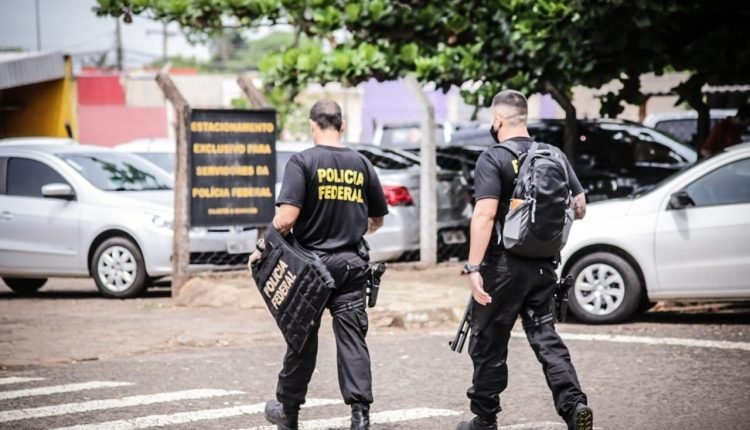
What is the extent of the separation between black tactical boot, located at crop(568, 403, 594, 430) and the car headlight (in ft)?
26.4

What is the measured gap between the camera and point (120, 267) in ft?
43.8

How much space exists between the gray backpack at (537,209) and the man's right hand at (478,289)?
0.72 ft

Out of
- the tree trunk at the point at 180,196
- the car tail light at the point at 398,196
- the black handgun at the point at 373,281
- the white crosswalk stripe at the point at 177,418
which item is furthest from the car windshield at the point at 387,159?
the black handgun at the point at 373,281

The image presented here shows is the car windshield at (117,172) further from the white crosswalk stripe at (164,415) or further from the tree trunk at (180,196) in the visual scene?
the white crosswalk stripe at (164,415)

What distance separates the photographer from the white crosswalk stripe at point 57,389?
796cm

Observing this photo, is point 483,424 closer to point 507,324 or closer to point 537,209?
point 507,324

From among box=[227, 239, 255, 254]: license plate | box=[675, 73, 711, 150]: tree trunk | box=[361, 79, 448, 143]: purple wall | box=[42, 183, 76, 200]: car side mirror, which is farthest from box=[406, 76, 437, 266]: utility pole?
box=[361, 79, 448, 143]: purple wall

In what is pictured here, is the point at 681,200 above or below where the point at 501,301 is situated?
above

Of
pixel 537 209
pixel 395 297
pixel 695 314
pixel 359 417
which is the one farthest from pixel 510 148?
pixel 695 314

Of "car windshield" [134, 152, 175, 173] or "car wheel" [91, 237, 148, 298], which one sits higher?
"car windshield" [134, 152, 175, 173]

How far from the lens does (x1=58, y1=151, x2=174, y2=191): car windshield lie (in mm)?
13969

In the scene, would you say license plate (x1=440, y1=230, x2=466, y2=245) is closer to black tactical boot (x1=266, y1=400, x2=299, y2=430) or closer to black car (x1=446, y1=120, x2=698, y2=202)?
black car (x1=446, y1=120, x2=698, y2=202)

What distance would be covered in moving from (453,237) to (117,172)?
14.6 feet

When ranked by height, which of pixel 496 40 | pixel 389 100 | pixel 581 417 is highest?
pixel 389 100
